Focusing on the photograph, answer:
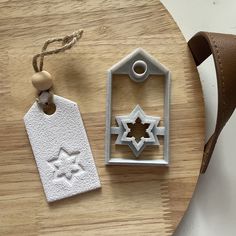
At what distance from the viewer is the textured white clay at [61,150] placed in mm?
489

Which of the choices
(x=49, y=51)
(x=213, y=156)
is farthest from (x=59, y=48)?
(x=213, y=156)

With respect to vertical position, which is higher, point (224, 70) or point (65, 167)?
point (224, 70)

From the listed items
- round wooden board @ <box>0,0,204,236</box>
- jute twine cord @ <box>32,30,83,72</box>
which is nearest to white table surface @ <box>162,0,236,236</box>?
round wooden board @ <box>0,0,204,236</box>

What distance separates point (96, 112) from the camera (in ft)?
1.65

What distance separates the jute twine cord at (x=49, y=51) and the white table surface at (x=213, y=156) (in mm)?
149

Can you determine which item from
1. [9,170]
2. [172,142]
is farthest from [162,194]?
[9,170]

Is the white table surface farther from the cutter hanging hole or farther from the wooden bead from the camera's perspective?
the wooden bead

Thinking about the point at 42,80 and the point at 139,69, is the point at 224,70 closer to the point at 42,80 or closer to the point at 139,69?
the point at 139,69

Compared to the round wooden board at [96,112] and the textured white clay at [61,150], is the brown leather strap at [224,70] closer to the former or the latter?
the round wooden board at [96,112]

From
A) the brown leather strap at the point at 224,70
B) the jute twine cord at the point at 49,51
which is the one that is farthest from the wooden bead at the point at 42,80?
the brown leather strap at the point at 224,70

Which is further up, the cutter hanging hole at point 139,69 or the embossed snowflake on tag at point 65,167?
the cutter hanging hole at point 139,69

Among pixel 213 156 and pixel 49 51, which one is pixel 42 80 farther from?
pixel 213 156

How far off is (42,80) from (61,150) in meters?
0.08

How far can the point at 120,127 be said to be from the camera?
492 millimetres
